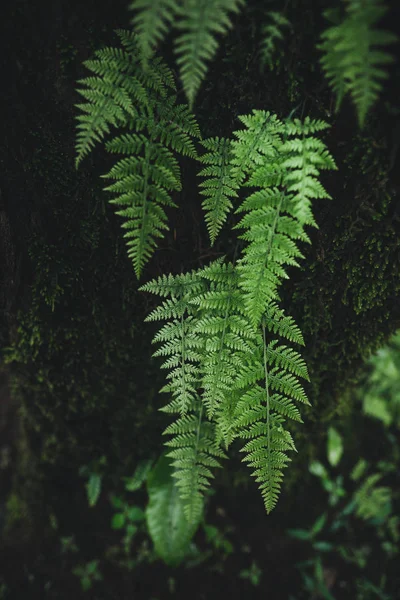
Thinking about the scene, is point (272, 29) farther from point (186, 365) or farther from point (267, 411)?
point (267, 411)

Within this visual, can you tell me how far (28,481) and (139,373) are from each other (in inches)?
67.0

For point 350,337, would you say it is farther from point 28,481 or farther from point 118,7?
point 28,481

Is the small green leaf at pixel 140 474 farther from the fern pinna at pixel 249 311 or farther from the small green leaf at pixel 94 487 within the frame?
the fern pinna at pixel 249 311

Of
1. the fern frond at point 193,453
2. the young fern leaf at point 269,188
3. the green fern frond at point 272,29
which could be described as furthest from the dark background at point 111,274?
the fern frond at point 193,453

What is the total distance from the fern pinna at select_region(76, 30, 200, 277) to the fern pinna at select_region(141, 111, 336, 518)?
19cm

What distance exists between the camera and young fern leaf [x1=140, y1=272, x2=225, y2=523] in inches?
74.4

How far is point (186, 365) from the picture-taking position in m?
1.90

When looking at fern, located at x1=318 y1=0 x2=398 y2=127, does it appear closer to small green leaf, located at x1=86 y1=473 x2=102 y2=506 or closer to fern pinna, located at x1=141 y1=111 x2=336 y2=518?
fern pinna, located at x1=141 y1=111 x2=336 y2=518

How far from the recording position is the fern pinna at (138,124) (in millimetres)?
1510

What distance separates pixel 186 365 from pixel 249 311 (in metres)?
0.45

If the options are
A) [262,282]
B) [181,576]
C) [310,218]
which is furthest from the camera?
[181,576]

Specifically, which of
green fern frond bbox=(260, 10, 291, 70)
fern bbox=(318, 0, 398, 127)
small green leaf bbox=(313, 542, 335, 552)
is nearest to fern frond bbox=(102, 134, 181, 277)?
green fern frond bbox=(260, 10, 291, 70)

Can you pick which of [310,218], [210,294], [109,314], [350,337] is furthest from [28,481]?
[310,218]

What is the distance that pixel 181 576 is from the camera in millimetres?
3238
